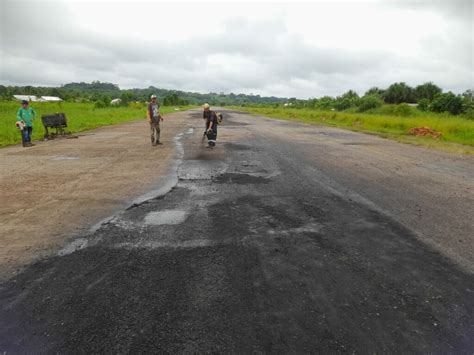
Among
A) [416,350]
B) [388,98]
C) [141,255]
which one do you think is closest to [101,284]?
[141,255]

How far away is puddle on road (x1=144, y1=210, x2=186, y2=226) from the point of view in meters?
4.94

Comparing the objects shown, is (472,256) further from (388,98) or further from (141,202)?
(388,98)

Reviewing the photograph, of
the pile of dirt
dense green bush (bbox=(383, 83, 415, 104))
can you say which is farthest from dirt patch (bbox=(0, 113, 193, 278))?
dense green bush (bbox=(383, 83, 415, 104))

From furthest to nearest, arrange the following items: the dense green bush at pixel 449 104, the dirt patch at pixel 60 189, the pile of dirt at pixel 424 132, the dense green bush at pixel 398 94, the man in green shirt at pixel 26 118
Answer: the dense green bush at pixel 398 94, the dense green bush at pixel 449 104, the pile of dirt at pixel 424 132, the man in green shirt at pixel 26 118, the dirt patch at pixel 60 189

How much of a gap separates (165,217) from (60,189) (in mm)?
2975

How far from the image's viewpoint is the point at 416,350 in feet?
7.98

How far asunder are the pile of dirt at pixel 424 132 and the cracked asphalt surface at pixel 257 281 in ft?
47.4

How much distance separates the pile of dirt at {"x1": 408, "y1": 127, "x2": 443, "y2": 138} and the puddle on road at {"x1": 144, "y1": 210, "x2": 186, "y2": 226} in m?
17.9

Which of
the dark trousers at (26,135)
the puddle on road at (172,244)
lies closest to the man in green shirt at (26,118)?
the dark trousers at (26,135)

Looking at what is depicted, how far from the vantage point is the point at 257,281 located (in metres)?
3.28

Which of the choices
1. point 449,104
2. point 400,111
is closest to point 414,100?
point 449,104

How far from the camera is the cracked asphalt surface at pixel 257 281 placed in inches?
99.7

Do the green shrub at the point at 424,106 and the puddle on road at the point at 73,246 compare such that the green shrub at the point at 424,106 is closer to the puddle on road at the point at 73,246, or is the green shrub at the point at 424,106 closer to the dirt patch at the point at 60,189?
the dirt patch at the point at 60,189

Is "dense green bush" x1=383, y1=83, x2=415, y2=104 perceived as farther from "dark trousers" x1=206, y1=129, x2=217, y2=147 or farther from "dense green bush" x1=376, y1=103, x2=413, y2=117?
"dark trousers" x1=206, y1=129, x2=217, y2=147
